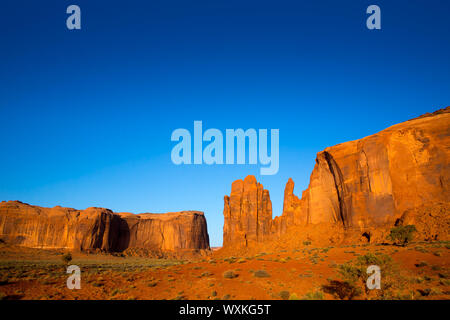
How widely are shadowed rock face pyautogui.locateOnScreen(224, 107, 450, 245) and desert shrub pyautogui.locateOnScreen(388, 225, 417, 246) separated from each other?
1.81m

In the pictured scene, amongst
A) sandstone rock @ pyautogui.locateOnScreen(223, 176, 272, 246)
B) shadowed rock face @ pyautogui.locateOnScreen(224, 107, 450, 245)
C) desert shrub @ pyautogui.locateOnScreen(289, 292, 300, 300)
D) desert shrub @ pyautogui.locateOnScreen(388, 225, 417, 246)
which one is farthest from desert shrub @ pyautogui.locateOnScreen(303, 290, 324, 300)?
sandstone rock @ pyautogui.locateOnScreen(223, 176, 272, 246)

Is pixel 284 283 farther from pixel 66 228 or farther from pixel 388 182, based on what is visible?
pixel 66 228

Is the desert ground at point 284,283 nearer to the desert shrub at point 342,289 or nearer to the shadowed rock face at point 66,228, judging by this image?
the desert shrub at point 342,289

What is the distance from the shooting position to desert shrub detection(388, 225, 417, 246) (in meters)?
24.4

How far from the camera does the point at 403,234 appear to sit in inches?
963

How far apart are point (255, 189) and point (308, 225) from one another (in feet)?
165

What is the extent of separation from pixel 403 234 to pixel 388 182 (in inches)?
258

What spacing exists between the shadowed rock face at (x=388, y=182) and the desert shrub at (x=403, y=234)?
181cm

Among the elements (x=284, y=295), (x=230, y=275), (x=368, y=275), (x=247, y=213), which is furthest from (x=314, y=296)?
(x=247, y=213)

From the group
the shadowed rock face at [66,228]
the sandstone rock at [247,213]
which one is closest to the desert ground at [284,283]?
the sandstone rock at [247,213]
